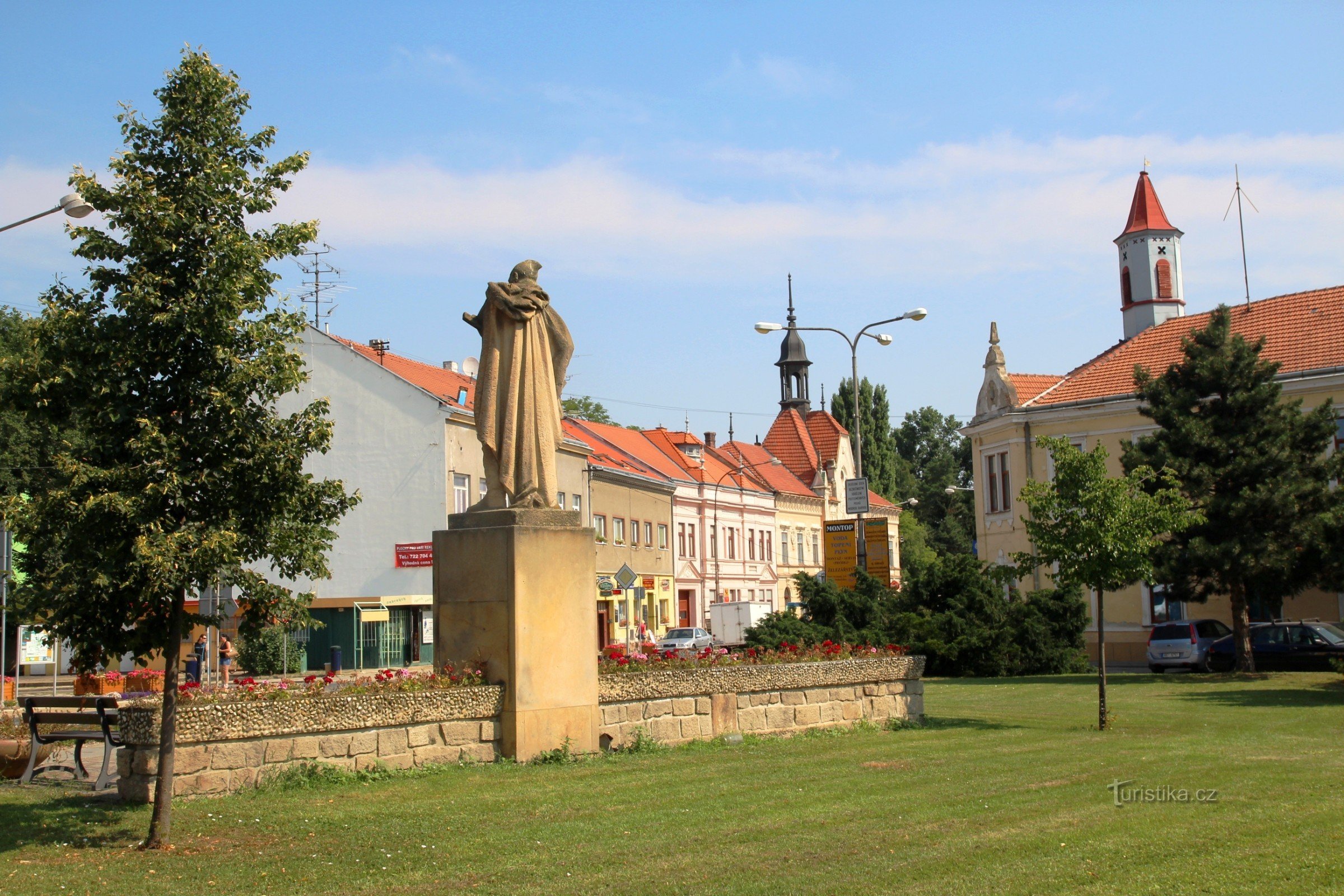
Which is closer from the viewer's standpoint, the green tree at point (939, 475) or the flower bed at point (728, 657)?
the flower bed at point (728, 657)

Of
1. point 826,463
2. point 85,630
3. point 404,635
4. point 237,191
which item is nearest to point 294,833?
point 85,630

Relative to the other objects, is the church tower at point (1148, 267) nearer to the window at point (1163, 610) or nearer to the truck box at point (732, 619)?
the window at point (1163, 610)

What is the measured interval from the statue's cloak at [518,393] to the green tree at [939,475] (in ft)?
288

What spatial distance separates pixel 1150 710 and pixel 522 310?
13.1 metres

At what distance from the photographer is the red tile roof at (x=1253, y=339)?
3866 centimetres

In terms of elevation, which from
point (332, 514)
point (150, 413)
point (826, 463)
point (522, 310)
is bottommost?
point (332, 514)

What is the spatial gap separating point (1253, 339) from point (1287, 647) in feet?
43.5

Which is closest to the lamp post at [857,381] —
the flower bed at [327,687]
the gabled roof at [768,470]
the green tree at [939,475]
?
the flower bed at [327,687]

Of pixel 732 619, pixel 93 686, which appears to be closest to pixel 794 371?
pixel 732 619

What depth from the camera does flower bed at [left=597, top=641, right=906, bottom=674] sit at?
527 inches

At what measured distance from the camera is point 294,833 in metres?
8.42

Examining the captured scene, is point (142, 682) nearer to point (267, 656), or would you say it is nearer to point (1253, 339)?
point (267, 656)

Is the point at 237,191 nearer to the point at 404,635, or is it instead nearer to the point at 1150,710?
the point at 1150,710

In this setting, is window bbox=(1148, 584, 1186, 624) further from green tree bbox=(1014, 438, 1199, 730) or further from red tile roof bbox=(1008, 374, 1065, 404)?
green tree bbox=(1014, 438, 1199, 730)
